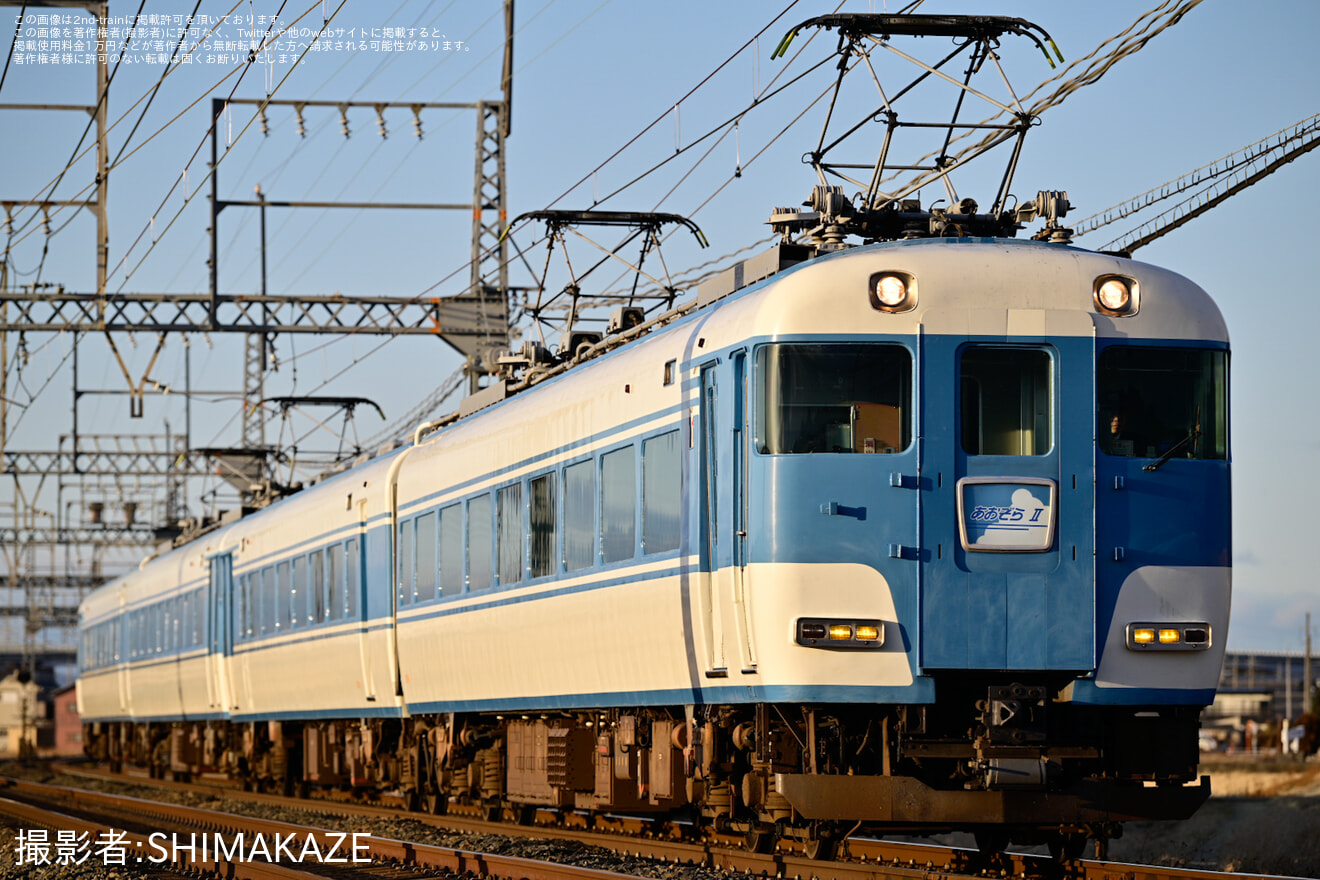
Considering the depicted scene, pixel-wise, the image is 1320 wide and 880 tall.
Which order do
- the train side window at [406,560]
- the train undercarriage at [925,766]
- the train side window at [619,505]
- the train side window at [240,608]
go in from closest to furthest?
1. the train undercarriage at [925,766]
2. the train side window at [619,505]
3. the train side window at [406,560]
4. the train side window at [240,608]

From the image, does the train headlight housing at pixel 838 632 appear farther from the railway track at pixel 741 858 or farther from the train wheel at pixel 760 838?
the train wheel at pixel 760 838

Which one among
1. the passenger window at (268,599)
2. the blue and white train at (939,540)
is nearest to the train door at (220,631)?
the passenger window at (268,599)

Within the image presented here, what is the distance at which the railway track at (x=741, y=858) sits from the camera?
36.6ft

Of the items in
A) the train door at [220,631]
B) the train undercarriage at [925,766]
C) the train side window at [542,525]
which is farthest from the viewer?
the train door at [220,631]

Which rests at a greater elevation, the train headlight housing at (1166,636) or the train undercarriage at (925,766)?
the train headlight housing at (1166,636)

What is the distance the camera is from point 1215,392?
1110 centimetres

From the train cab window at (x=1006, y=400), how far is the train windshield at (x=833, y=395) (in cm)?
35

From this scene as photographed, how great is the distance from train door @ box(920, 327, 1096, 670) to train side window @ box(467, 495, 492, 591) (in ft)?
20.3

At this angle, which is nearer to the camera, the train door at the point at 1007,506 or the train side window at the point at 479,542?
the train door at the point at 1007,506

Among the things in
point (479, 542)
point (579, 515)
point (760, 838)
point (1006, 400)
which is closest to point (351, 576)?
point (479, 542)

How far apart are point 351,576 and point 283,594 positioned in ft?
12.7

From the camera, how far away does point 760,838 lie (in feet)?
40.2

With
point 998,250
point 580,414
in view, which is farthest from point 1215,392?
point 580,414

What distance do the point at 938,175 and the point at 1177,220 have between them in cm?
377
